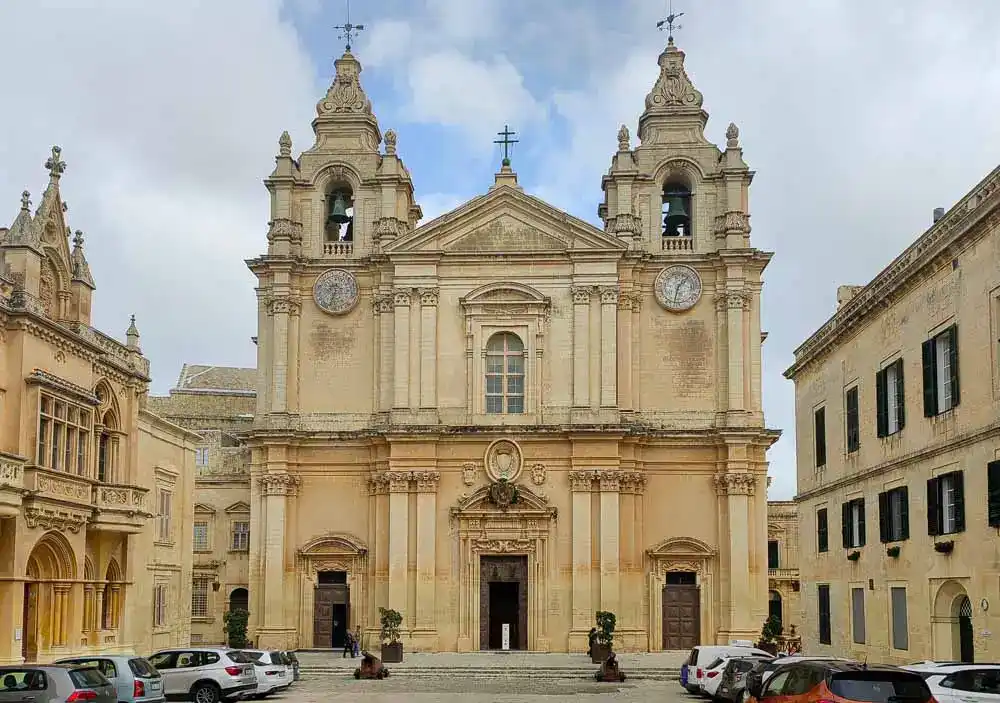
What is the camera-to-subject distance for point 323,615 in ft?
149

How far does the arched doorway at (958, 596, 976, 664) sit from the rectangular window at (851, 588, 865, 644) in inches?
236

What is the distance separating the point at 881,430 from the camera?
1254 inches

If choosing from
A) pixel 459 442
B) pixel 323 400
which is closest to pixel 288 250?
pixel 323 400

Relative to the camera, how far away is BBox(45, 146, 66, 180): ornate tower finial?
3397cm

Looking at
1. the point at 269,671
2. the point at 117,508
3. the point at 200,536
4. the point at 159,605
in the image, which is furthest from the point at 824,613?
the point at 200,536

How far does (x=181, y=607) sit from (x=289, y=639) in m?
4.24

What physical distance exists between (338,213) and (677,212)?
41.4ft

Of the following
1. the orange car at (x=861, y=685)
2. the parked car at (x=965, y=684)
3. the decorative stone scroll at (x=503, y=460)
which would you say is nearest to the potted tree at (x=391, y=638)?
the decorative stone scroll at (x=503, y=460)

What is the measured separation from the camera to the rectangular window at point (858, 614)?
1316 inches

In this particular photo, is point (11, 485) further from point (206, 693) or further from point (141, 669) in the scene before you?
point (141, 669)

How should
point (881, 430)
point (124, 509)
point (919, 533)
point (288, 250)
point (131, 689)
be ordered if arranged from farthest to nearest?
point (288, 250), point (124, 509), point (881, 430), point (919, 533), point (131, 689)

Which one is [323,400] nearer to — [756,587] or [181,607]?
[181,607]

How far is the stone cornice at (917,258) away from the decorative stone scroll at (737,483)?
22.8ft

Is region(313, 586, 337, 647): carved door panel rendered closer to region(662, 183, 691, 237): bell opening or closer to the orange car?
region(662, 183, 691, 237): bell opening
